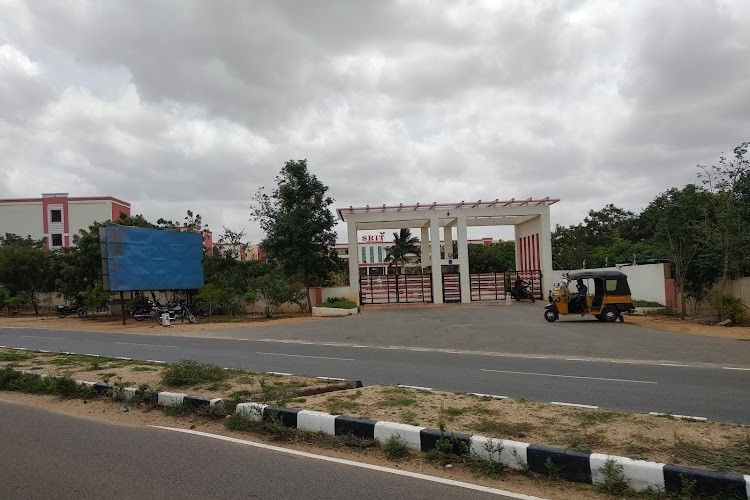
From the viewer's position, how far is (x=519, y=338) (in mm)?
18281

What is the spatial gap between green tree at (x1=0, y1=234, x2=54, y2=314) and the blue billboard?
14.6m

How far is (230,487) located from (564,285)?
20775mm

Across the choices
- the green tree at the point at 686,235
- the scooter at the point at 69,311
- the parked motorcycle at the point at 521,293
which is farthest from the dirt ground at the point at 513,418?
the scooter at the point at 69,311

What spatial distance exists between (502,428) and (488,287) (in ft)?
104

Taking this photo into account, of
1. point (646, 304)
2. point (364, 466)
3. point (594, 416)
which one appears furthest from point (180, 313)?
point (594, 416)

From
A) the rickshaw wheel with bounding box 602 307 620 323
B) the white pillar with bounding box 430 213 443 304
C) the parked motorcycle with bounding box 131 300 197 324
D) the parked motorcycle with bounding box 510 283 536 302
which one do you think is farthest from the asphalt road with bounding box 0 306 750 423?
the white pillar with bounding box 430 213 443 304

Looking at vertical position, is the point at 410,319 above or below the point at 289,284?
below

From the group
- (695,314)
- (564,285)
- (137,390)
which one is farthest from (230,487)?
(695,314)

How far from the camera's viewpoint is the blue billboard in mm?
26891

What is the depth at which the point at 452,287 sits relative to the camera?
121 ft

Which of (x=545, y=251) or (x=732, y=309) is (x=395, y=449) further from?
(x=545, y=251)

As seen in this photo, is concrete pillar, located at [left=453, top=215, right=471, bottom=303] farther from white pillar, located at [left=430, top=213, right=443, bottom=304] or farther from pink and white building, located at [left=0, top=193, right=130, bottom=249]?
pink and white building, located at [left=0, top=193, right=130, bottom=249]

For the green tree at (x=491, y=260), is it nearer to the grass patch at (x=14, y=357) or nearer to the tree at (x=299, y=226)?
the tree at (x=299, y=226)

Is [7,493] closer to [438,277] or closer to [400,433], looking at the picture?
[400,433]
